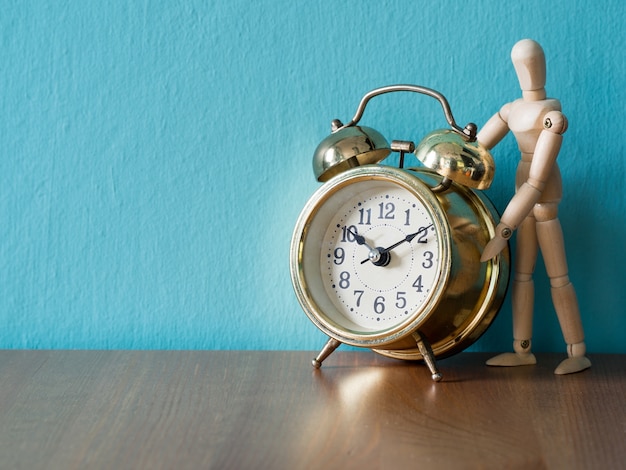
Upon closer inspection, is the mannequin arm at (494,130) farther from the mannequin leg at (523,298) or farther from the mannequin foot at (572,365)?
the mannequin foot at (572,365)

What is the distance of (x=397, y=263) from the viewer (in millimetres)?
1227

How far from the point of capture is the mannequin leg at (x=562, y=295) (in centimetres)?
123

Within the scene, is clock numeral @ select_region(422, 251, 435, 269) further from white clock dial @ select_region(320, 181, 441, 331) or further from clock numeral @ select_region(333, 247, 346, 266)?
clock numeral @ select_region(333, 247, 346, 266)

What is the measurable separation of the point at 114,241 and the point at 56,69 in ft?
0.90

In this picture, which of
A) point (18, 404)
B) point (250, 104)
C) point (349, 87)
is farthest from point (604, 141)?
point (18, 404)

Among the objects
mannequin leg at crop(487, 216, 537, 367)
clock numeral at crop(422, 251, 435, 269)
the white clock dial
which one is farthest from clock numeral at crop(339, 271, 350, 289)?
mannequin leg at crop(487, 216, 537, 367)

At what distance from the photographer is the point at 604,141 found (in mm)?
1318

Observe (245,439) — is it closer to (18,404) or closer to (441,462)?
(441,462)

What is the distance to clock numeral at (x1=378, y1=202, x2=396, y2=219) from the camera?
1236mm

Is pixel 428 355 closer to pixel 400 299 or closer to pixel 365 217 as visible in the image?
pixel 400 299

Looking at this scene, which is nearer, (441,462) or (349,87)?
(441,462)

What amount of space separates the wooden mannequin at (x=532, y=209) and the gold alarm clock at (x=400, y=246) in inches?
1.5

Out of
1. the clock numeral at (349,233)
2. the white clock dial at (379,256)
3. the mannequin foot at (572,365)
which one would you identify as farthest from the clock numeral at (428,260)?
the mannequin foot at (572,365)

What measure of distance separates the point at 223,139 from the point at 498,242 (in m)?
0.45
